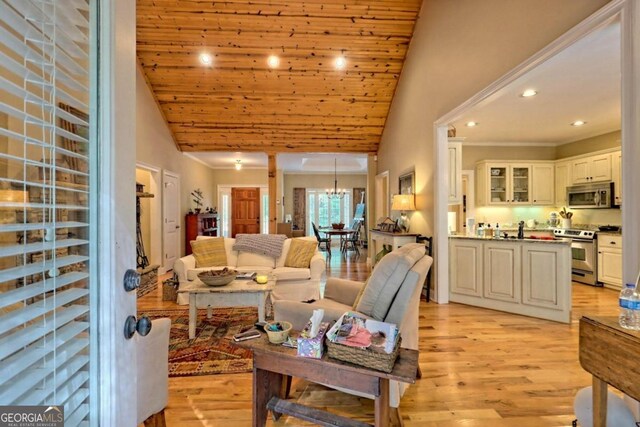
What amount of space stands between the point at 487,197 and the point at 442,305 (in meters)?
3.06

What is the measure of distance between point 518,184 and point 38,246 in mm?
7115

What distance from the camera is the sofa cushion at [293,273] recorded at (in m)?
3.99

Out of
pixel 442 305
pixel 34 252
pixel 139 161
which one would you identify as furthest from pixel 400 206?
pixel 34 252

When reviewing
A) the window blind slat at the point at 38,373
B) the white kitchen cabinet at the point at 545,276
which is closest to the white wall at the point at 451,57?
the white kitchen cabinet at the point at 545,276

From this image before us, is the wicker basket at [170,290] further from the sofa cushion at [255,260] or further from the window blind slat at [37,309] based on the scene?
the window blind slat at [37,309]

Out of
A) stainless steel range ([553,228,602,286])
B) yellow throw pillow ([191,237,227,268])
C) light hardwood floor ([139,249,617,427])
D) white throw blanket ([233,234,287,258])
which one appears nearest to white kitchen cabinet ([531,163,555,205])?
stainless steel range ([553,228,602,286])

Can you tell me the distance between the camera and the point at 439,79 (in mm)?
4102

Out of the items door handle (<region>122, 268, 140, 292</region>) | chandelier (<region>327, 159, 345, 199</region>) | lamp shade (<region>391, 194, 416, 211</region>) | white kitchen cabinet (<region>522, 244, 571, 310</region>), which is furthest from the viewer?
chandelier (<region>327, 159, 345, 199</region>)

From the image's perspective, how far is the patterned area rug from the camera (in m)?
2.39

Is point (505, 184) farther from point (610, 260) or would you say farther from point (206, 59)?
point (206, 59)

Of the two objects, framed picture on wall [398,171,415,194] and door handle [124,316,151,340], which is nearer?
door handle [124,316,151,340]

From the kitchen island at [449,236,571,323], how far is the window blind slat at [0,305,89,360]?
4135 mm

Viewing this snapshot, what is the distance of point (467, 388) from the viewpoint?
2129 mm

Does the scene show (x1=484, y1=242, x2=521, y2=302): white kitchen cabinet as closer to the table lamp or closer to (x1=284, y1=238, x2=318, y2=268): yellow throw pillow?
the table lamp
